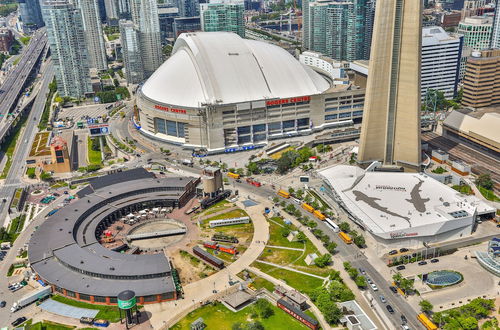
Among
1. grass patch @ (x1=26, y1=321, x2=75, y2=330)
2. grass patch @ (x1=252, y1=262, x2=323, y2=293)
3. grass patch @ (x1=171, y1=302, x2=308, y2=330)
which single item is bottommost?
grass patch @ (x1=171, y1=302, x2=308, y2=330)

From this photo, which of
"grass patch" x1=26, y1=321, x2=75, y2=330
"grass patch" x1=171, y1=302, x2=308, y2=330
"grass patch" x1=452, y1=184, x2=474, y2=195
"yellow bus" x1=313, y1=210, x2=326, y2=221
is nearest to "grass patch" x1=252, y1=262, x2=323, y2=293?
"grass patch" x1=171, y1=302, x2=308, y2=330

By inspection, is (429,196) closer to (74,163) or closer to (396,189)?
(396,189)

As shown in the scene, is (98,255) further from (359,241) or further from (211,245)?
(359,241)

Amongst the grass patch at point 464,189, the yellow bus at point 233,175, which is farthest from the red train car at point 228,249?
the grass patch at point 464,189

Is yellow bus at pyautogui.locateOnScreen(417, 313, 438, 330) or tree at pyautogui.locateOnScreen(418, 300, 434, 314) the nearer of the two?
yellow bus at pyautogui.locateOnScreen(417, 313, 438, 330)

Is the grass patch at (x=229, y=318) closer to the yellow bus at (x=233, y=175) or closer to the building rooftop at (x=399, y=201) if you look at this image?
the building rooftop at (x=399, y=201)

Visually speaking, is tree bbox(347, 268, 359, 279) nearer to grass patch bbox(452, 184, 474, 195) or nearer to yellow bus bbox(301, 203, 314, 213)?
yellow bus bbox(301, 203, 314, 213)
